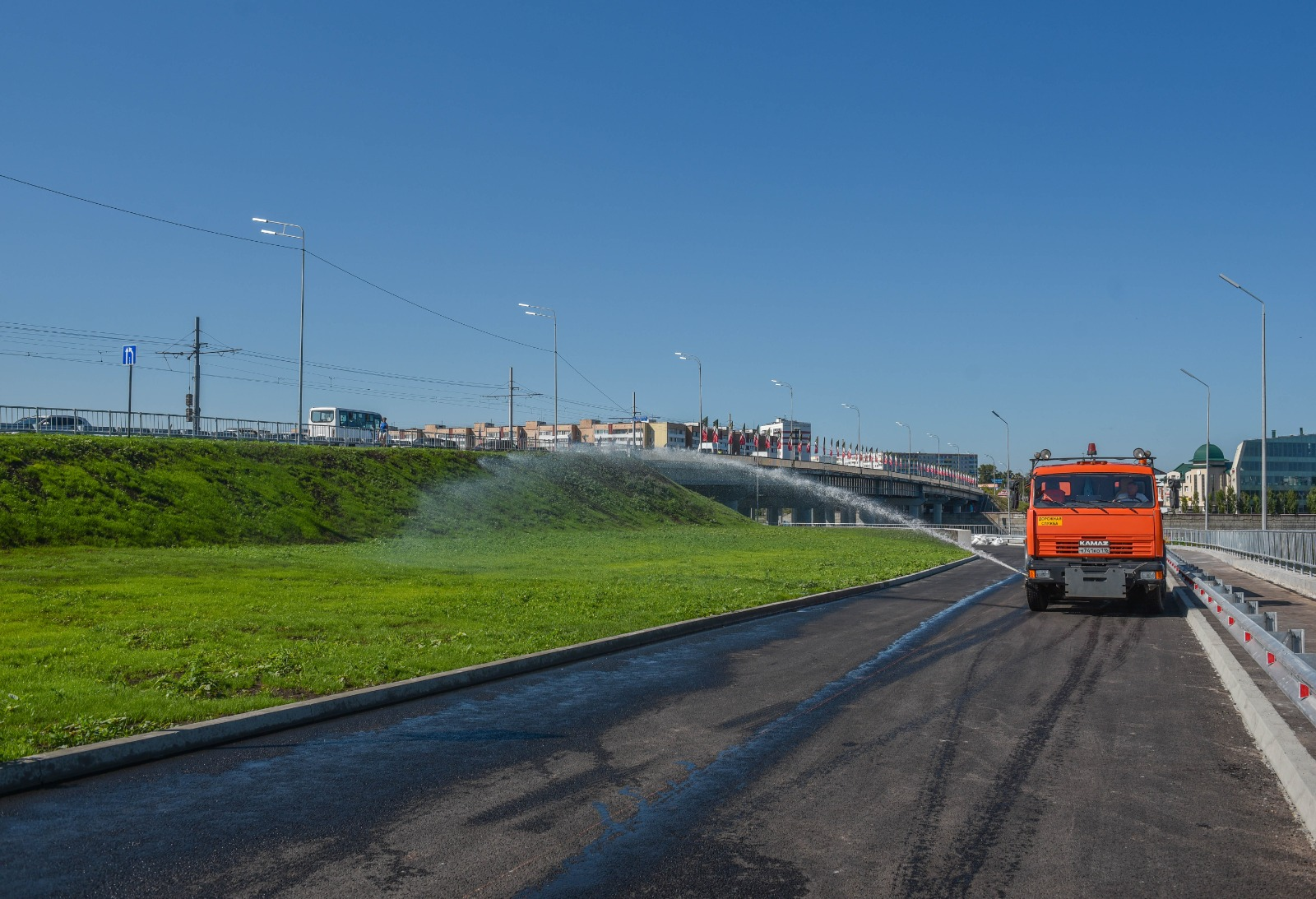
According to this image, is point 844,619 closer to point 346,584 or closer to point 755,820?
point 346,584

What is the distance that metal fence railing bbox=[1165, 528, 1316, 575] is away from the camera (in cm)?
2473

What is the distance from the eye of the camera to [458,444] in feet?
231

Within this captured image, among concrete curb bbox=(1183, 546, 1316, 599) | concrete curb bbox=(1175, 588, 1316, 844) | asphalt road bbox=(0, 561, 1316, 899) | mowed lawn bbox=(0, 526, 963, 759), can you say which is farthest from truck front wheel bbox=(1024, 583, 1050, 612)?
asphalt road bbox=(0, 561, 1316, 899)

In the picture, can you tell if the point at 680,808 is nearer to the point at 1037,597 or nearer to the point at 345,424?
the point at 1037,597

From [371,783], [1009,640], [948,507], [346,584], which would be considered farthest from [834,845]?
[948,507]

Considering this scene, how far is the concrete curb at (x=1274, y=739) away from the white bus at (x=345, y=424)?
68459 millimetres

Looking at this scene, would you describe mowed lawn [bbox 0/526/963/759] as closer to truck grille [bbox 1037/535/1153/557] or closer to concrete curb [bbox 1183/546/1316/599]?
truck grille [bbox 1037/535/1153/557]

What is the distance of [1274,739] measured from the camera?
819 centimetres

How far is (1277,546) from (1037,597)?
46.9ft

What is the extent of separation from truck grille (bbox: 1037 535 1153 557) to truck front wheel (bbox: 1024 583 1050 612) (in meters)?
0.86

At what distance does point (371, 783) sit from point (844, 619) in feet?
39.6

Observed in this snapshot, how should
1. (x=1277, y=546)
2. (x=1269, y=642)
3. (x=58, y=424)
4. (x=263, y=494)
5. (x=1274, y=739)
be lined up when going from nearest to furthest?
(x=1274, y=739) < (x=1269, y=642) < (x=1277, y=546) < (x=263, y=494) < (x=58, y=424)

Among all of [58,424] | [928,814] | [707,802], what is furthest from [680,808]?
[58,424]

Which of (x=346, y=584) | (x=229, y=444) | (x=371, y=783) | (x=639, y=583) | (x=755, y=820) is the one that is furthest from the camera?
(x=229, y=444)
